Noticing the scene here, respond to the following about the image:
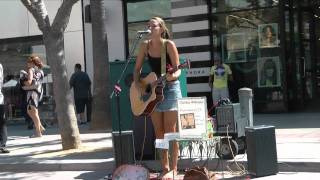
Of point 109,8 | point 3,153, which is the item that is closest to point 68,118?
point 3,153

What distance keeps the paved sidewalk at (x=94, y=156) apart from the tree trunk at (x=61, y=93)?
275mm

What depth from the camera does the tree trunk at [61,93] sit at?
1117 centimetres

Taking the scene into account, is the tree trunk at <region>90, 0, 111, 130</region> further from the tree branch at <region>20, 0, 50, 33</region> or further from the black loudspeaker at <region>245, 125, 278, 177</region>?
the black loudspeaker at <region>245, 125, 278, 177</region>

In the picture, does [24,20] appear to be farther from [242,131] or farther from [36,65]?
[242,131]

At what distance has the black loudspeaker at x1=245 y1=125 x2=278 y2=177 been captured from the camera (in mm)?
8023

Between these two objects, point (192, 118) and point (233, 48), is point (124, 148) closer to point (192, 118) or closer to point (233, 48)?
point (192, 118)

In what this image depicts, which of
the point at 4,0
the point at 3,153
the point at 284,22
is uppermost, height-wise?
the point at 4,0

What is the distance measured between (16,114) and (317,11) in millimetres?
9930

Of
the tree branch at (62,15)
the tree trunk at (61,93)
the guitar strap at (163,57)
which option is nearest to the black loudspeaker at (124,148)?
the guitar strap at (163,57)

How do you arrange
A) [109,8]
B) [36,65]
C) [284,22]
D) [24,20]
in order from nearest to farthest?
1. [36,65]
2. [284,22]
3. [109,8]
4. [24,20]

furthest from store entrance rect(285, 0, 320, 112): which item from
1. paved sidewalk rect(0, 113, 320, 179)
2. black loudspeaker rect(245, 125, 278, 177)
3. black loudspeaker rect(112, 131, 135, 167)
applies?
black loudspeaker rect(112, 131, 135, 167)

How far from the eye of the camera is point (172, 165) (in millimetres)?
8180

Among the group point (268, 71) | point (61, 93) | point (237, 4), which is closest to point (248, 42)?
point (268, 71)

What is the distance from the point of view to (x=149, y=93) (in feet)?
26.3
